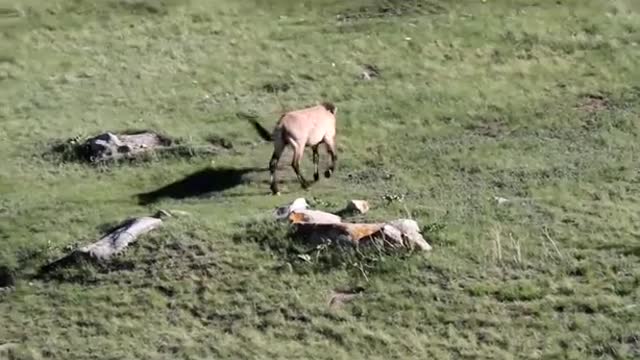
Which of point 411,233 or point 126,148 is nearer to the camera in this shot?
point 411,233

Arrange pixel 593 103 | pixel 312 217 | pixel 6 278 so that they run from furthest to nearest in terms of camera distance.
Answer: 1. pixel 593 103
2. pixel 312 217
3. pixel 6 278

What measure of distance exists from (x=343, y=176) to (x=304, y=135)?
1198 mm

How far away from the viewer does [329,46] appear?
2955 cm

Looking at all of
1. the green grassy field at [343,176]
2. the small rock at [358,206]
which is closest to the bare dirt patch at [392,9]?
the green grassy field at [343,176]

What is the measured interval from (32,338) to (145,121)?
9.58 m

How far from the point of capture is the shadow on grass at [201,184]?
Answer: 21391mm

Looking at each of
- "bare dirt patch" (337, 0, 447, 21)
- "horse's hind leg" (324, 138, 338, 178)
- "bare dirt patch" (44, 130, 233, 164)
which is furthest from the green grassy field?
"horse's hind leg" (324, 138, 338, 178)

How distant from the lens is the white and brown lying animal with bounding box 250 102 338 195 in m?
21.0

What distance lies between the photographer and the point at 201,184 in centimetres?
2191

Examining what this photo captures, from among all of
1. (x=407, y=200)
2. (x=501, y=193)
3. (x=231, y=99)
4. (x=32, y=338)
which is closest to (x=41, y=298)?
(x=32, y=338)

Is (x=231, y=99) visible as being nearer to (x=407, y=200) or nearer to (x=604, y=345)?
(x=407, y=200)

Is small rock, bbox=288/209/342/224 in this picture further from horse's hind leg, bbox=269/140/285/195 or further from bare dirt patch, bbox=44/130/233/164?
bare dirt patch, bbox=44/130/233/164

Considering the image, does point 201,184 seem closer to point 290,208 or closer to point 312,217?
point 290,208

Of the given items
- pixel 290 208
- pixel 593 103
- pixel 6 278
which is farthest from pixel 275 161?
pixel 593 103
